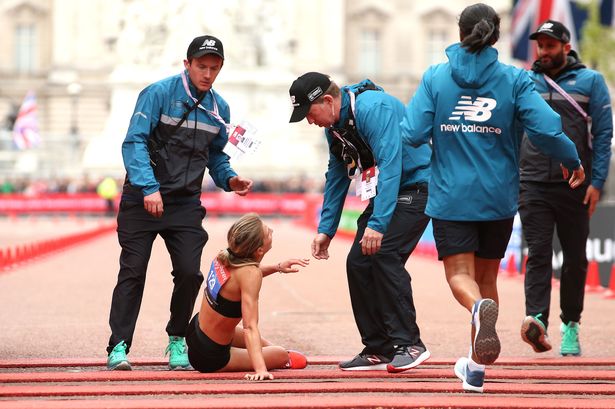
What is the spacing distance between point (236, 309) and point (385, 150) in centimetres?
131

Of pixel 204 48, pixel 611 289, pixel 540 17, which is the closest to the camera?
pixel 204 48

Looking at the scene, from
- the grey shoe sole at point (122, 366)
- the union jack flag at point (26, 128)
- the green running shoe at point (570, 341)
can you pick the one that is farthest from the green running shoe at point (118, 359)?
the union jack flag at point (26, 128)

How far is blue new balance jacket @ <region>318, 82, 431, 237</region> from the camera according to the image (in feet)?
29.2

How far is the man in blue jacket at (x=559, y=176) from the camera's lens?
1056 cm

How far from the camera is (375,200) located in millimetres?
8930

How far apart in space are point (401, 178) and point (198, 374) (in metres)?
1.78

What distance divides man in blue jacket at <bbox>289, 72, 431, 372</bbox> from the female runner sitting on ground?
517 millimetres

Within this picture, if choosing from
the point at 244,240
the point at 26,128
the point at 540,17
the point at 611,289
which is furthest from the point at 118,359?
the point at 26,128

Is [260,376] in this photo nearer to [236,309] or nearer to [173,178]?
[236,309]

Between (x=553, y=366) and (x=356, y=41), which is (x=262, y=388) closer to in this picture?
(x=553, y=366)

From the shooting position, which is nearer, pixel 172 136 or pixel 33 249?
pixel 172 136

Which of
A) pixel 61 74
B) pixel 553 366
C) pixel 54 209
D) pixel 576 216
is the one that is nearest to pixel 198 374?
pixel 553 366

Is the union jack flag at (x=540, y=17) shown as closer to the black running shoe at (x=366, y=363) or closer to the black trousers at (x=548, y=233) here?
the black trousers at (x=548, y=233)

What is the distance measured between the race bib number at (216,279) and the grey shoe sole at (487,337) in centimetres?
180
